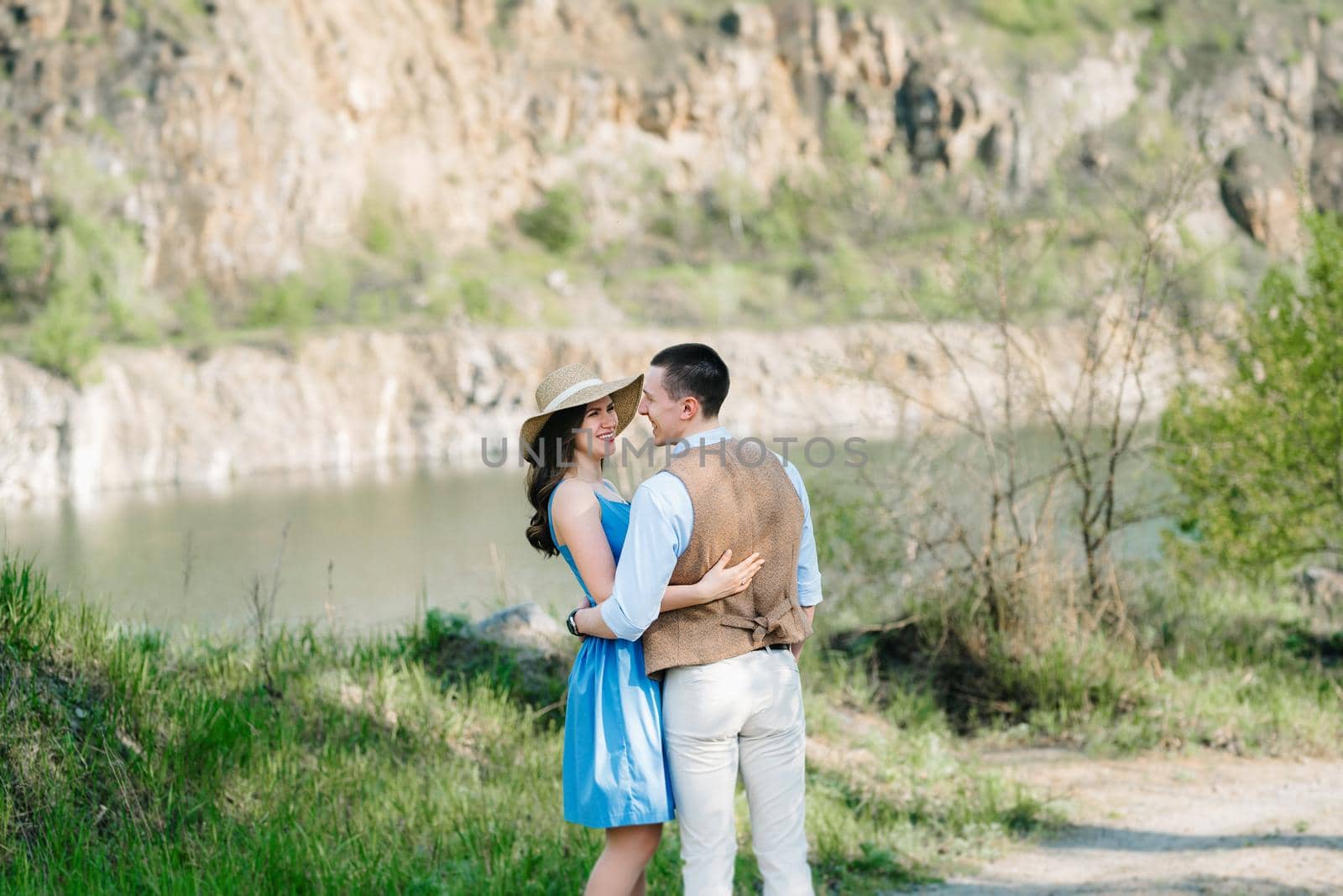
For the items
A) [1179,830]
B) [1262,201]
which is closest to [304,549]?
[1179,830]

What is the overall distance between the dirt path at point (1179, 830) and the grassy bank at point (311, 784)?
1.02ft

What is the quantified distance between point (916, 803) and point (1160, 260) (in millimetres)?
4984

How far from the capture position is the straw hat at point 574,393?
10.6 feet

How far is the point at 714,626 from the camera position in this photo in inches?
118

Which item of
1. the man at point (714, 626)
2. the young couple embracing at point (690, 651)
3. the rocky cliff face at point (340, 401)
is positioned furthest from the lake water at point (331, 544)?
the man at point (714, 626)

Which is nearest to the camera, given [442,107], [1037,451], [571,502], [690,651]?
[690,651]

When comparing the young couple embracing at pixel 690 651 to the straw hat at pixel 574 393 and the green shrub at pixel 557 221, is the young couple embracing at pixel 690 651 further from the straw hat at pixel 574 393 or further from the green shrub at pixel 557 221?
the green shrub at pixel 557 221

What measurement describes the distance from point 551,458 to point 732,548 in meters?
0.59

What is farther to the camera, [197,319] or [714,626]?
[197,319]

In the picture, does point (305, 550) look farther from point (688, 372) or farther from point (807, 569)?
point (688, 372)

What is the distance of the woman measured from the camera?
2.98 meters

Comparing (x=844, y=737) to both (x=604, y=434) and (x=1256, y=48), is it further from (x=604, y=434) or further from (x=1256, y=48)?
(x=1256, y=48)

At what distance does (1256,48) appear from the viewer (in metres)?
91.3

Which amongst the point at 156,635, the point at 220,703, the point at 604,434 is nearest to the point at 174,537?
the point at 156,635
